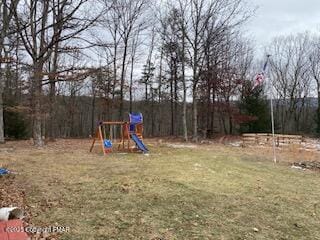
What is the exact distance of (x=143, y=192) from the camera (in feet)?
19.2

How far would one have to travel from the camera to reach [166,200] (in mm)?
5547

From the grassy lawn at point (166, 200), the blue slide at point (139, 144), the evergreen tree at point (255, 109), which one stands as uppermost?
the evergreen tree at point (255, 109)

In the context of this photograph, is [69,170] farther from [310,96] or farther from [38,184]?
[310,96]

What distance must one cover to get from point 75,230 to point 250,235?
2.23 m

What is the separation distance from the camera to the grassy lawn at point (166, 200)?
453 cm

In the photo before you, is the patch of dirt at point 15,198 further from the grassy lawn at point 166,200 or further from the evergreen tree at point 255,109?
the evergreen tree at point 255,109

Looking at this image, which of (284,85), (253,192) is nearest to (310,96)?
(284,85)

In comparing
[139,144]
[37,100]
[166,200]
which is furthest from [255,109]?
[166,200]

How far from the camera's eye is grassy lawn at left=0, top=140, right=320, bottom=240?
14.9 feet

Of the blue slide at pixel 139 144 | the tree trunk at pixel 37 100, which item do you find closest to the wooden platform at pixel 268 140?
the blue slide at pixel 139 144

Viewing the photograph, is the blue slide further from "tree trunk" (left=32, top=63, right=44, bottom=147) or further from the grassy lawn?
"tree trunk" (left=32, top=63, right=44, bottom=147)

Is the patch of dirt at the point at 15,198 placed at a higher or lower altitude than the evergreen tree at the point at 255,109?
lower

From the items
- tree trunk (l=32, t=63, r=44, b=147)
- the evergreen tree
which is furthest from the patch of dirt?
the evergreen tree

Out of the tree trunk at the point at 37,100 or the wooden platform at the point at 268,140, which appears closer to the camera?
Answer: the tree trunk at the point at 37,100
